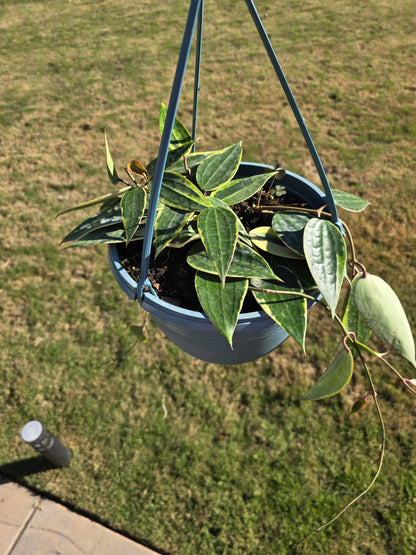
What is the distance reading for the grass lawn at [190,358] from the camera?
64.9 inches

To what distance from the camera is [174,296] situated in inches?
40.6

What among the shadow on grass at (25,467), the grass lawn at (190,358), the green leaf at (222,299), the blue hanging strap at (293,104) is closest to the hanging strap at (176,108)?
the blue hanging strap at (293,104)

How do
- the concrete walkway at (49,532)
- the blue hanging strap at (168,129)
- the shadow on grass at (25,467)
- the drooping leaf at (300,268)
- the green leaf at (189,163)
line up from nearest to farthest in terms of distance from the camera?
the blue hanging strap at (168,129)
the drooping leaf at (300,268)
the green leaf at (189,163)
the concrete walkway at (49,532)
the shadow on grass at (25,467)

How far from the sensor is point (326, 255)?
87cm

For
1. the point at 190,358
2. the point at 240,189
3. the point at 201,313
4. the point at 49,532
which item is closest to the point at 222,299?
the point at 201,313

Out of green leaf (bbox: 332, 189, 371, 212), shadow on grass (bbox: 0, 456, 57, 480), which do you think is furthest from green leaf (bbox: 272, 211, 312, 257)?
shadow on grass (bbox: 0, 456, 57, 480)

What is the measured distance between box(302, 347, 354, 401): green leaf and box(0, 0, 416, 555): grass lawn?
35.3 inches

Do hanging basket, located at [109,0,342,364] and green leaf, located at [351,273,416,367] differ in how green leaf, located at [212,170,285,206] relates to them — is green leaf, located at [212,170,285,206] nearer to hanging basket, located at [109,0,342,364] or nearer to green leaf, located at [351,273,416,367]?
hanging basket, located at [109,0,342,364]

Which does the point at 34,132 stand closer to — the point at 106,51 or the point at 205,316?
the point at 106,51

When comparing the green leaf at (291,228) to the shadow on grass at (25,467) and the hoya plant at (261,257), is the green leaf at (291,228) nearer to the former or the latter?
the hoya plant at (261,257)

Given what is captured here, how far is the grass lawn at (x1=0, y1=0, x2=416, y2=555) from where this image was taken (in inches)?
64.9

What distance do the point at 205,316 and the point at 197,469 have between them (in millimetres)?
1088

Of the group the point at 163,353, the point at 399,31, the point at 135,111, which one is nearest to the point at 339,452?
the point at 163,353

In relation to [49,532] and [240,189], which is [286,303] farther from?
[49,532]
